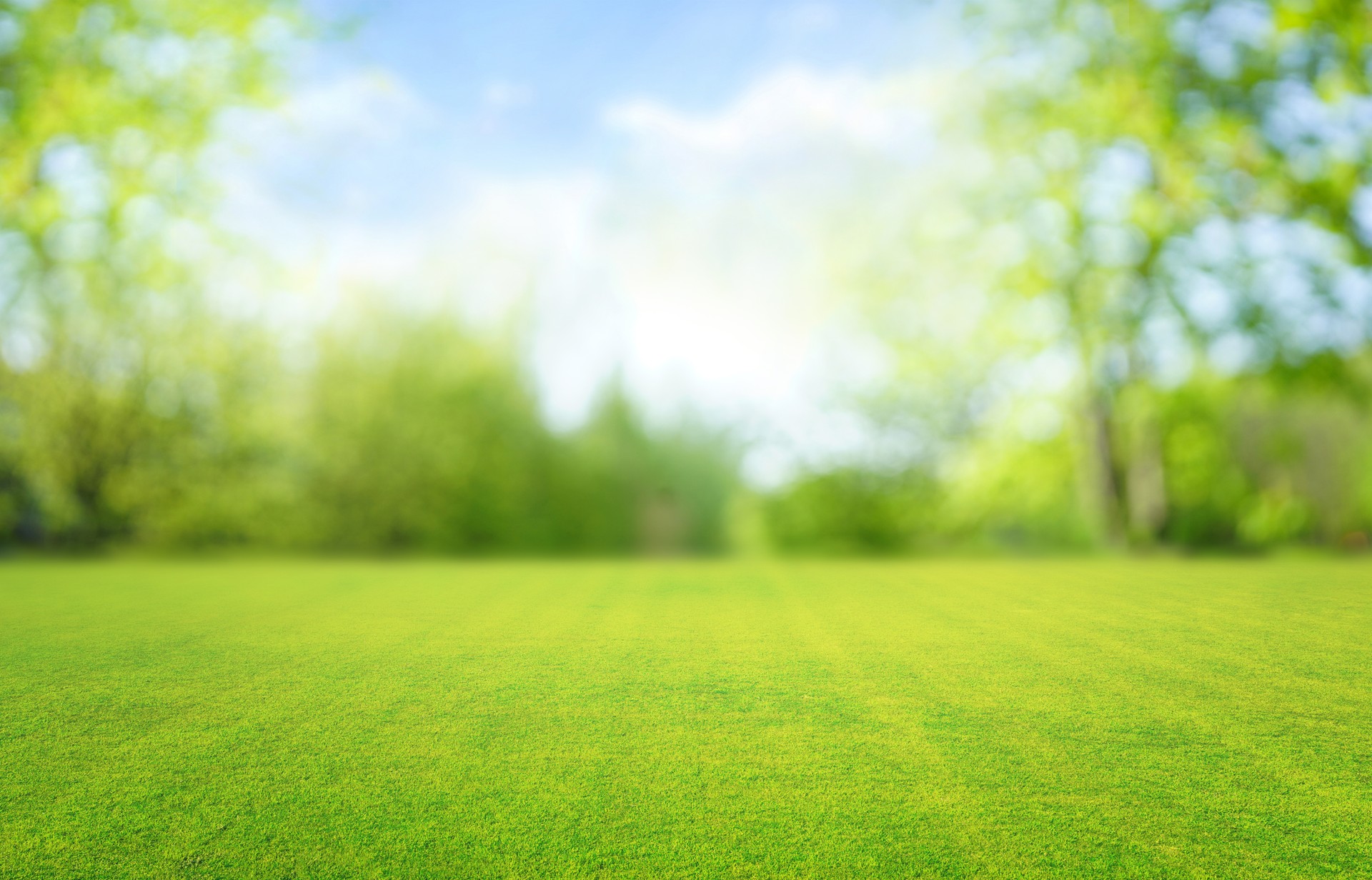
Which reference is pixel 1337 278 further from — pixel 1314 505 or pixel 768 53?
pixel 768 53

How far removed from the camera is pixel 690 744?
294 cm

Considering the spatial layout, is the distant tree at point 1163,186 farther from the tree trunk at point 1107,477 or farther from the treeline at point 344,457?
the treeline at point 344,457

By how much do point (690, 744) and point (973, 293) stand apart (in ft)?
37.5

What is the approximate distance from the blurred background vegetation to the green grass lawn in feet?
25.1

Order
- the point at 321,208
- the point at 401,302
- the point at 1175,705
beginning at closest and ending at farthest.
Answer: the point at 1175,705 < the point at 321,208 < the point at 401,302

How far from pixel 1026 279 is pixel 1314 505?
11398mm

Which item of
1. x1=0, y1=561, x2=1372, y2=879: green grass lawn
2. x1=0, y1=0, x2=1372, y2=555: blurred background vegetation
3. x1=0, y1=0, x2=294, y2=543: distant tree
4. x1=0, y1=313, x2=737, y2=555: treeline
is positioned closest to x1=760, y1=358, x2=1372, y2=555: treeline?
x1=0, y1=0, x2=1372, y2=555: blurred background vegetation

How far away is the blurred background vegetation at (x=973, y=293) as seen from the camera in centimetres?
1141

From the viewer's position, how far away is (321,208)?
1625 cm

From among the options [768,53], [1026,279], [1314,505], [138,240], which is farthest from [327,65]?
[1314,505]

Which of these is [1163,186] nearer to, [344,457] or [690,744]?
[690,744]

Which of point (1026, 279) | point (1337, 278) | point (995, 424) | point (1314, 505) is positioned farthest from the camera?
point (1314, 505)

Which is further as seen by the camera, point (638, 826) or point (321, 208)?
point (321, 208)

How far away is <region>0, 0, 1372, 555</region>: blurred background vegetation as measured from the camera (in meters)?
11.4
